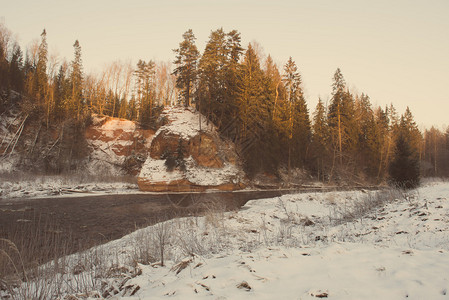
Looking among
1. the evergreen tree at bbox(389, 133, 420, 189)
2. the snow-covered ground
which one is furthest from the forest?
the snow-covered ground

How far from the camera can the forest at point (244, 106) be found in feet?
115

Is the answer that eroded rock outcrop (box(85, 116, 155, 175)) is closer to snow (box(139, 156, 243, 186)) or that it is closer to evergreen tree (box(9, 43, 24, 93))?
snow (box(139, 156, 243, 186))

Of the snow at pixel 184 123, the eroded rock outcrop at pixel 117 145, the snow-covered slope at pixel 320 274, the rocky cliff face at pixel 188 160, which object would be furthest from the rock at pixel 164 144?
the snow-covered slope at pixel 320 274

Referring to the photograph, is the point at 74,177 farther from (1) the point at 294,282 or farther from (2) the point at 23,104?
(1) the point at 294,282

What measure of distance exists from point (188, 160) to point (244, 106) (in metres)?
11.1

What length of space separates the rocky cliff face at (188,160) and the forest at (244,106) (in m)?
2.91

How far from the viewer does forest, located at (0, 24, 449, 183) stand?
1378 inches

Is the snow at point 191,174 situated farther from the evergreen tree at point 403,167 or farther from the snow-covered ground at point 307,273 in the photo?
the snow-covered ground at point 307,273

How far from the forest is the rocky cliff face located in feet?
9.54

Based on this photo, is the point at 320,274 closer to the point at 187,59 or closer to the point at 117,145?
the point at 187,59

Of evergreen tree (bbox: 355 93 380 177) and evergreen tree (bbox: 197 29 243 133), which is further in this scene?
evergreen tree (bbox: 355 93 380 177)

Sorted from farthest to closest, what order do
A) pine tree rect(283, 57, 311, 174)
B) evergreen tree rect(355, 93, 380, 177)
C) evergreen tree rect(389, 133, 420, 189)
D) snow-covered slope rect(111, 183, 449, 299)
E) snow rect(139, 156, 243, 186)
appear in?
evergreen tree rect(355, 93, 380, 177) → pine tree rect(283, 57, 311, 174) → snow rect(139, 156, 243, 186) → evergreen tree rect(389, 133, 420, 189) → snow-covered slope rect(111, 183, 449, 299)

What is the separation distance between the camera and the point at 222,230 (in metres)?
7.60

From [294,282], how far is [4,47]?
5997 centimetres
